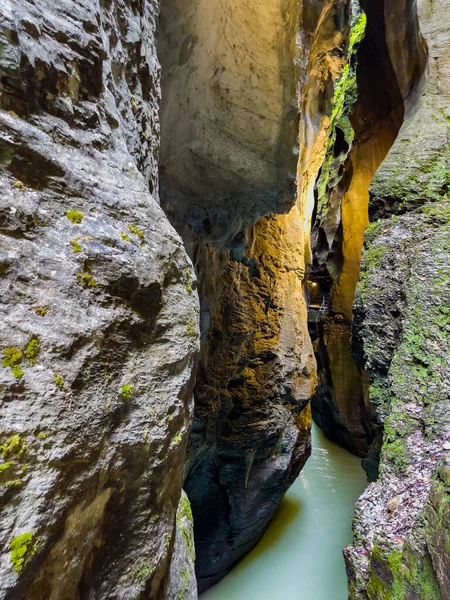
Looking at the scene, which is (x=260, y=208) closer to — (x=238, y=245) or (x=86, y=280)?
(x=238, y=245)

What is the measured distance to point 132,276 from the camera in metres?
1.18

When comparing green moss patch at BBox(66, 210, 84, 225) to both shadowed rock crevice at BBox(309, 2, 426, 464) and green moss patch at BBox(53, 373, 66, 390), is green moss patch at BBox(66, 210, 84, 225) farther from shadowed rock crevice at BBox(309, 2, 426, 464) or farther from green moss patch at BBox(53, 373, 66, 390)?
shadowed rock crevice at BBox(309, 2, 426, 464)

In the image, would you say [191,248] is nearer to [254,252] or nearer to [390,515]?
[254,252]

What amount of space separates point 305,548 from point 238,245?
202 inches

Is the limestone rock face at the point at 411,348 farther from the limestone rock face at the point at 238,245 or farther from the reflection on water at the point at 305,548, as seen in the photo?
the reflection on water at the point at 305,548

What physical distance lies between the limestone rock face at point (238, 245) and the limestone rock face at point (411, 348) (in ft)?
3.75

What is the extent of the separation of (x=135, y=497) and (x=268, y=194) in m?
3.04

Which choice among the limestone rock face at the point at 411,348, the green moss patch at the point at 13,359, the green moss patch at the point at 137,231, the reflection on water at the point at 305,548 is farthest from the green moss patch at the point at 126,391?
the reflection on water at the point at 305,548

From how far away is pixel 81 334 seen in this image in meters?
1.00

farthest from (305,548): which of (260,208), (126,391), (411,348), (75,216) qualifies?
(75,216)

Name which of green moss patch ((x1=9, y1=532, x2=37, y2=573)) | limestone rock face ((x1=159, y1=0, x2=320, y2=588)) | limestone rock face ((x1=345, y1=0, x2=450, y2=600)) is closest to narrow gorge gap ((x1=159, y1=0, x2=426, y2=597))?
limestone rock face ((x1=159, y1=0, x2=320, y2=588))

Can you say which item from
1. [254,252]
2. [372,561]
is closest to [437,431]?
[372,561]

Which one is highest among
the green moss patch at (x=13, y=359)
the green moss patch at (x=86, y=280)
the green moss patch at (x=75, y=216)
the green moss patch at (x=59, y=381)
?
the green moss patch at (x=75, y=216)

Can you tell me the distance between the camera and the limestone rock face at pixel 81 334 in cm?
84
